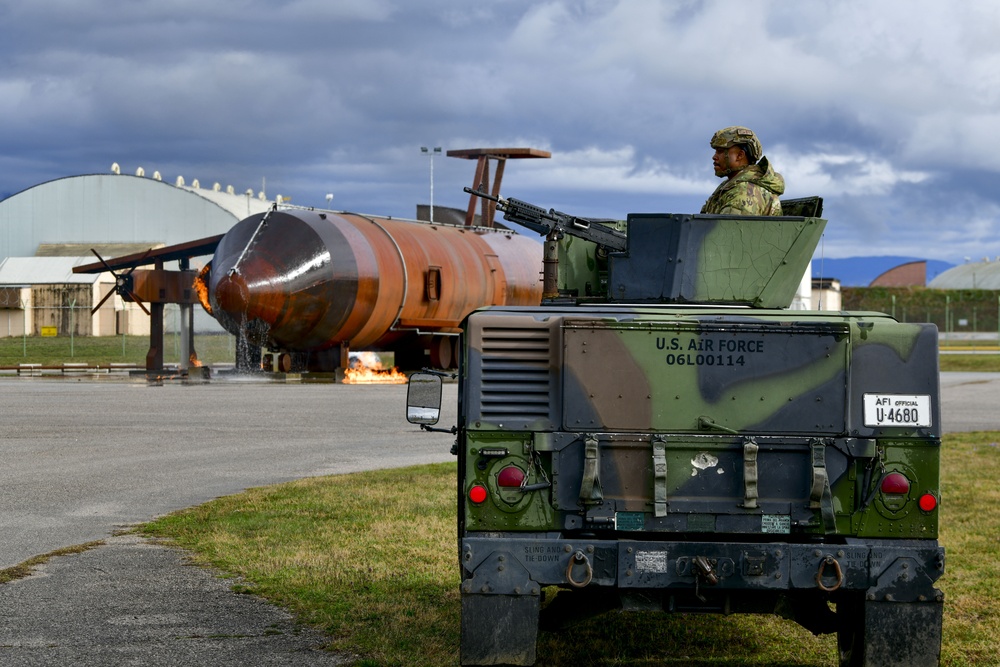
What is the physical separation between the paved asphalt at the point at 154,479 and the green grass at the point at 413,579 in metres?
0.36

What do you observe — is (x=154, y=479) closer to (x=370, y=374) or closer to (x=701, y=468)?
(x=701, y=468)

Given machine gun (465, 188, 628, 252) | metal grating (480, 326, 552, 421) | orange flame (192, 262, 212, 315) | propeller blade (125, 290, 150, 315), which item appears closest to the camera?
metal grating (480, 326, 552, 421)

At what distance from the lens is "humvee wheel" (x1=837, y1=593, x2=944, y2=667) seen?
606 cm

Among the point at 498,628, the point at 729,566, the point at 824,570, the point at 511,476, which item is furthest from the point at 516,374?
the point at 824,570

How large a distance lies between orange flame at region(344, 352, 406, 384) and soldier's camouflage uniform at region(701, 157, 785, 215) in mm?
26794

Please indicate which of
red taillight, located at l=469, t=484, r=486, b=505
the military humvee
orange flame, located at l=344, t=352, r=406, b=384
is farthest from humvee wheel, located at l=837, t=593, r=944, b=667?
orange flame, located at l=344, t=352, r=406, b=384

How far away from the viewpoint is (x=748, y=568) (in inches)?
238

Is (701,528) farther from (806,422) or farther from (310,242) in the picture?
(310,242)

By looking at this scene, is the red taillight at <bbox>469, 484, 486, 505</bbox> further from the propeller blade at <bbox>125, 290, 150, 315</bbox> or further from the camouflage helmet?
the propeller blade at <bbox>125, 290, 150, 315</bbox>

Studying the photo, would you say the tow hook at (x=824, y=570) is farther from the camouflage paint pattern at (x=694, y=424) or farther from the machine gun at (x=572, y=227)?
the machine gun at (x=572, y=227)

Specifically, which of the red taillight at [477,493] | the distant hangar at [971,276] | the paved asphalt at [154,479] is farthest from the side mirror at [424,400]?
the distant hangar at [971,276]

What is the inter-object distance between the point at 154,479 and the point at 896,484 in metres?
10.2

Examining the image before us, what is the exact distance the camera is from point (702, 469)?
6219 mm

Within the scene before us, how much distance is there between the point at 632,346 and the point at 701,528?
89cm
